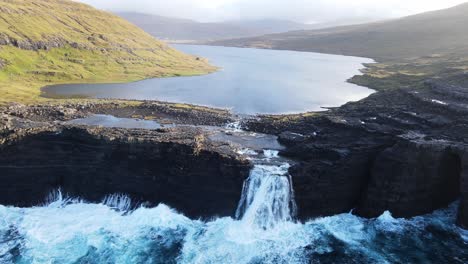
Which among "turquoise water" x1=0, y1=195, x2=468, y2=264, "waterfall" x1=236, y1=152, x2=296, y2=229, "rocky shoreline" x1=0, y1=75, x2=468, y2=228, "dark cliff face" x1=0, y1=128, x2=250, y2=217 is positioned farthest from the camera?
"dark cliff face" x1=0, y1=128, x2=250, y2=217

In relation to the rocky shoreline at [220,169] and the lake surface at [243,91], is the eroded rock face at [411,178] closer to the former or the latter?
the rocky shoreline at [220,169]

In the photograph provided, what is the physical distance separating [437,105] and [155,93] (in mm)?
82822

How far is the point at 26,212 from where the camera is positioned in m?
52.4

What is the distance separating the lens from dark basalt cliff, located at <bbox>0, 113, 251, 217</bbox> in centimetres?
5334

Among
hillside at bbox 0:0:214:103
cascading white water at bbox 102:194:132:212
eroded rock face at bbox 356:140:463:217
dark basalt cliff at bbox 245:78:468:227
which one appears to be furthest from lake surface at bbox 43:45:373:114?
cascading white water at bbox 102:194:132:212

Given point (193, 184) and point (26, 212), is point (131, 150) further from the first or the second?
point (26, 212)

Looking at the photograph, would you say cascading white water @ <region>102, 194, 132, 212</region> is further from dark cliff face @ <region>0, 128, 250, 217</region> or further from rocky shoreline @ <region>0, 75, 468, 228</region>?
rocky shoreline @ <region>0, 75, 468, 228</region>

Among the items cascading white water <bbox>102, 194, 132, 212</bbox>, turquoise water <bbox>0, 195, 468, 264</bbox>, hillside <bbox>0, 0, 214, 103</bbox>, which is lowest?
turquoise water <bbox>0, 195, 468, 264</bbox>

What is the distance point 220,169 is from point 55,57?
128309 mm

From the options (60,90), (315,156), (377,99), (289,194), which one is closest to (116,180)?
(289,194)

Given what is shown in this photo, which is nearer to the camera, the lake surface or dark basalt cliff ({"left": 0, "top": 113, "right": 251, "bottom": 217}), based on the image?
dark basalt cliff ({"left": 0, "top": 113, "right": 251, "bottom": 217})

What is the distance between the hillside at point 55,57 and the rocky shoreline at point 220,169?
49.1 metres

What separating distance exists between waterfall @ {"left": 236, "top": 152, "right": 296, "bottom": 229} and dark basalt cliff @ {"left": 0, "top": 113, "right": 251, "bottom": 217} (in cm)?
147

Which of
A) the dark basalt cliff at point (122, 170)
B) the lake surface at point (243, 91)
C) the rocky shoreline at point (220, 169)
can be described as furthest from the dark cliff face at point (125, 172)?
the lake surface at point (243, 91)
